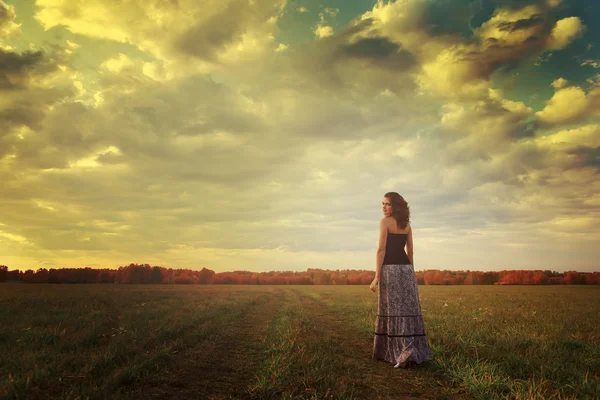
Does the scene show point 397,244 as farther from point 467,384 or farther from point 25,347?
point 25,347

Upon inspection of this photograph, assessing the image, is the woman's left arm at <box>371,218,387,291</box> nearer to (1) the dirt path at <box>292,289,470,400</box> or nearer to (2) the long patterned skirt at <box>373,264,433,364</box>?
(2) the long patterned skirt at <box>373,264,433,364</box>

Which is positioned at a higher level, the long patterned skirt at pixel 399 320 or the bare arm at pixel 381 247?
the bare arm at pixel 381 247

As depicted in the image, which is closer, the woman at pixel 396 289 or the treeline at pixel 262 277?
the woman at pixel 396 289

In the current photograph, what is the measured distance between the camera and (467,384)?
652 cm

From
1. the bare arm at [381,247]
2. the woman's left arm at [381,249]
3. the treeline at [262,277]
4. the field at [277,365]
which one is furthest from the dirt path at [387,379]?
the treeline at [262,277]

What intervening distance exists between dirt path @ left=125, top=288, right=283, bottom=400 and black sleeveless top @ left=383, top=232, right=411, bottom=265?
14.3ft

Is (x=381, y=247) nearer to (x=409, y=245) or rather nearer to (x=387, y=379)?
(x=409, y=245)

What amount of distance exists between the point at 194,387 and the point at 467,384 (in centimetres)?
533

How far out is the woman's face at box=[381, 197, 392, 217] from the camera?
8914 mm

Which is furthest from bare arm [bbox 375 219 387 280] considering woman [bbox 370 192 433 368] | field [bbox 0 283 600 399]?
field [bbox 0 283 600 399]

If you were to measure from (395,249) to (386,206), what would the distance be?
1167 mm

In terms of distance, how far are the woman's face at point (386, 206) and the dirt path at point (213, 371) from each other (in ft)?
16.6

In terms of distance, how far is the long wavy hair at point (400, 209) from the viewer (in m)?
8.85

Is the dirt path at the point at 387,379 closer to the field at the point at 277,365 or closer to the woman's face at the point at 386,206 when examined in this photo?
the field at the point at 277,365
